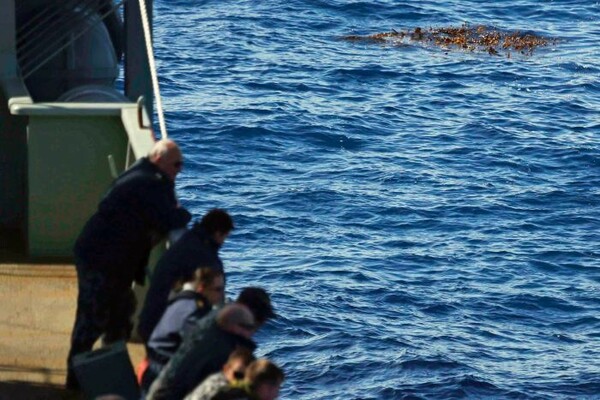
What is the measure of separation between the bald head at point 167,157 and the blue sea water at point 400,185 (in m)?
14.0

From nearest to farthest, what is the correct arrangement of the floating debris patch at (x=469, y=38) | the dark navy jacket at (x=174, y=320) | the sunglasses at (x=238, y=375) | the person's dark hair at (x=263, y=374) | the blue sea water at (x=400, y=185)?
the person's dark hair at (x=263, y=374) → the sunglasses at (x=238, y=375) → the dark navy jacket at (x=174, y=320) → the blue sea water at (x=400, y=185) → the floating debris patch at (x=469, y=38)

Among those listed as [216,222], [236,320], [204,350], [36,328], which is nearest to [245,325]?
[236,320]

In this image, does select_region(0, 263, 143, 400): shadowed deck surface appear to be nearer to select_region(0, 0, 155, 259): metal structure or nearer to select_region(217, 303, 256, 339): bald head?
select_region(0, 0, 155, 259): metal structure

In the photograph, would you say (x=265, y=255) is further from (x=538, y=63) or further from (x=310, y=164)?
(x=538, y=63)

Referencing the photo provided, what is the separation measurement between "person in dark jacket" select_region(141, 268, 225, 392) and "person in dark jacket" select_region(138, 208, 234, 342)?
36cm

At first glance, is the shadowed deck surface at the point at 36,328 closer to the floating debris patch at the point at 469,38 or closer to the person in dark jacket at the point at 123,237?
the person in dark jacket at the point at 123,237

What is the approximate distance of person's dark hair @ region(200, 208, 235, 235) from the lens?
9516mm

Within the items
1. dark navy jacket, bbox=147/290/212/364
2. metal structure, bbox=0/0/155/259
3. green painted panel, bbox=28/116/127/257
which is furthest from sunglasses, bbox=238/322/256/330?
green painted panel, bbox=28/116/127/257

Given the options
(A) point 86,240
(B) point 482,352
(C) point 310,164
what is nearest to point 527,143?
(C) point 310,164

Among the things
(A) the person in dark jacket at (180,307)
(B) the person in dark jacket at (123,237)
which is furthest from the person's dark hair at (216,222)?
(B) the person in dark jacket at (123,237)

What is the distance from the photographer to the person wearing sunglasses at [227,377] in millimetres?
7980

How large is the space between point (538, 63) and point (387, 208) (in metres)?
18.2

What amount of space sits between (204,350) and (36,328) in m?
3.84

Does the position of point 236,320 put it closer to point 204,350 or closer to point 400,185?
point 204,350
